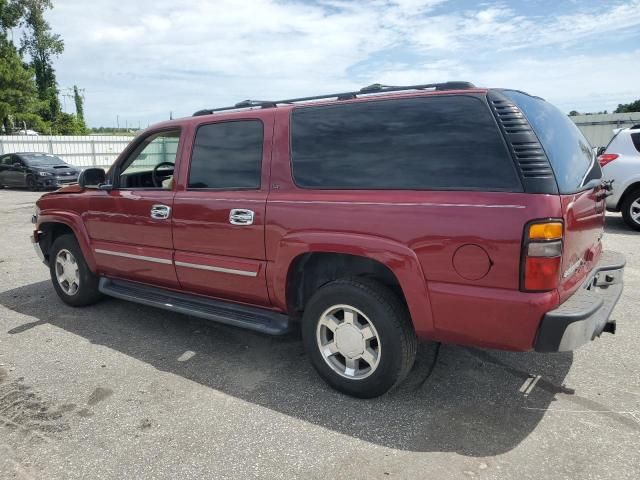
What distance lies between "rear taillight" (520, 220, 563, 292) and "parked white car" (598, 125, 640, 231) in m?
7.22

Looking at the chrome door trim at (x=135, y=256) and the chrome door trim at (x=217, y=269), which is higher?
the chrome door trim at (x=217, y=269)

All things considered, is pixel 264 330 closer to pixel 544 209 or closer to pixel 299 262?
pixel 299 262

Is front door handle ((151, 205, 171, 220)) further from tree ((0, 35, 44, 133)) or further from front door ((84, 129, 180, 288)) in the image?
tree ((0, 35, 44, 133))

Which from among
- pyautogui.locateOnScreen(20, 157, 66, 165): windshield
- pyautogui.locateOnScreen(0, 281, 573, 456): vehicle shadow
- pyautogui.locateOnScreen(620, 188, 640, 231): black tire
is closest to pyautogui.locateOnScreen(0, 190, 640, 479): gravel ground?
pyautogui.locateOnScreen(0, 281, 573, 456): vehicle shadow

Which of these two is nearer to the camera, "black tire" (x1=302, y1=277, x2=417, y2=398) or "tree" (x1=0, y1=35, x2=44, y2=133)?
"black tire" (x1=302, y1=277, x2=417, y2=398)

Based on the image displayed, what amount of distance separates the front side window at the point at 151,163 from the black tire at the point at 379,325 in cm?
185

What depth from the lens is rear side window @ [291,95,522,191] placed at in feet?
8.59

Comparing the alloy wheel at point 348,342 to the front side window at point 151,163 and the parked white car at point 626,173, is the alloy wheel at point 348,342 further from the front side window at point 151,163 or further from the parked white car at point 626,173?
the parked white car at point 626,173

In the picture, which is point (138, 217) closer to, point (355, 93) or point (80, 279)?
point (80, 279)

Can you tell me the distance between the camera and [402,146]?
2887mm

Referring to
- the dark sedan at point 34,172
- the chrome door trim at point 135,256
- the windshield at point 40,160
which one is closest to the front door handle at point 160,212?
the chrome door trim at point 135,256

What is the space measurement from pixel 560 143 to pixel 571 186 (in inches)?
13.8

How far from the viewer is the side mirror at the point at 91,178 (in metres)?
4.58

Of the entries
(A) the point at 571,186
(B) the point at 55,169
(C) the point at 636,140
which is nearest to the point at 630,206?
(C) the point at 636,140
